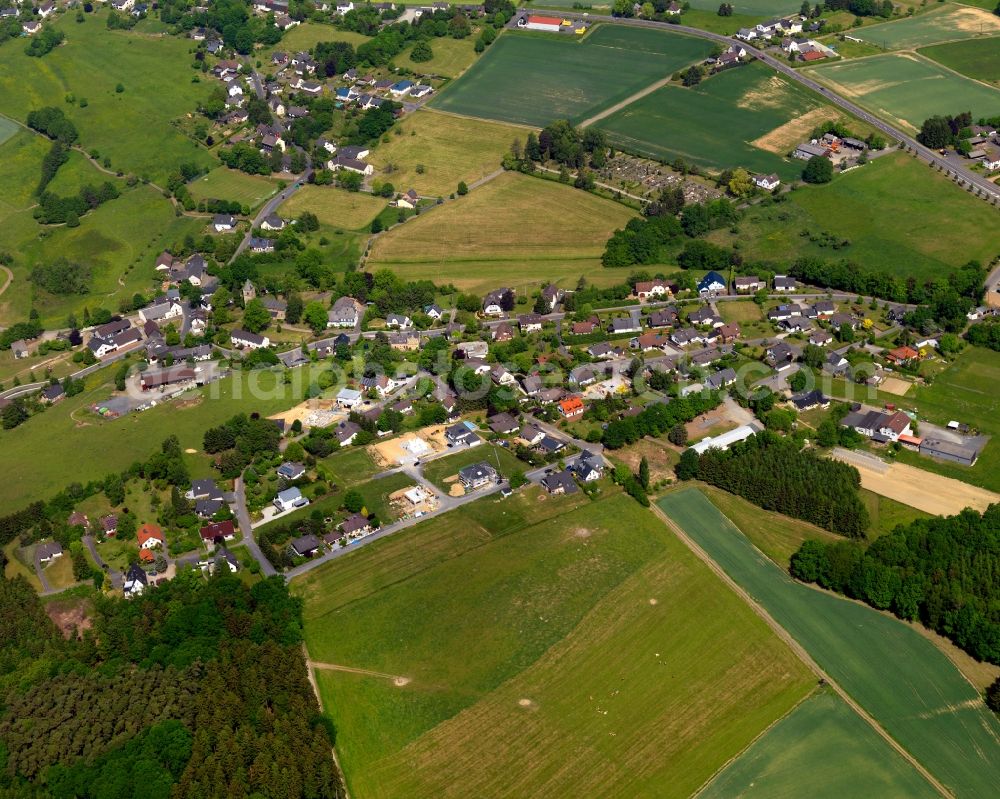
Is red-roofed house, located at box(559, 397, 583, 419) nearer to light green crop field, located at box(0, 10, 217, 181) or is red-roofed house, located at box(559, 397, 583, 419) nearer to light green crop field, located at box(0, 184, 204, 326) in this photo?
light green crop field, located at box(0, 184, 204, 326)

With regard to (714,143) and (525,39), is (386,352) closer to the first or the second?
(714,143)

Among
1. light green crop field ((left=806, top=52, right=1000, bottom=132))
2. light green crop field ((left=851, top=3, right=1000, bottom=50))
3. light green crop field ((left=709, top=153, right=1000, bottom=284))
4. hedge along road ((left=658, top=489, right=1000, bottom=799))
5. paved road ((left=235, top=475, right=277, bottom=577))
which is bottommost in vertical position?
paved road ((left=235, top=475, right=277, bottom=577))

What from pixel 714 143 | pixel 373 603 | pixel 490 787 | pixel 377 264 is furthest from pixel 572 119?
pixel 490 787

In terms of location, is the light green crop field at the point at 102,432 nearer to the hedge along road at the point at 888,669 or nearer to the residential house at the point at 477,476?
the residential house at the point at 477,476

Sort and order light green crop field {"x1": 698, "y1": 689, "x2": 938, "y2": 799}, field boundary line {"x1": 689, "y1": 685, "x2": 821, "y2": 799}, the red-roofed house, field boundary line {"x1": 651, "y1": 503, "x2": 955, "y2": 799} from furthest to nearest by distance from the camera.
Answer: the red-roofed house → field boundary line {"x1": 651, "y1": 503, "x2": 955, "y2": 799} → field boundary line {"x1": 689, "y1": 685, "x2": 821, "y2": 799} → light green crop field {"x1": 698, "y1": 689, "x2": 938, "y2": 799}

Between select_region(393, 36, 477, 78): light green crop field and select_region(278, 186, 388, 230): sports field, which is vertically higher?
select_region(393, 36, 477, 78): light green crop field

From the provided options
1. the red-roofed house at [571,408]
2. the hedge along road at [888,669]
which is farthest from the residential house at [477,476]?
the hedge along road at [888,669]

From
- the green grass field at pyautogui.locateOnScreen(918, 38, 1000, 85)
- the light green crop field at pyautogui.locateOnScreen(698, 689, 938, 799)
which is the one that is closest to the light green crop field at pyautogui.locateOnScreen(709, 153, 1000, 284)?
the green grass field at pyautogui.locateOnScreen(918, 38, 1000, 85)

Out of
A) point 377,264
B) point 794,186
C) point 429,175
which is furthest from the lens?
point 429,175
